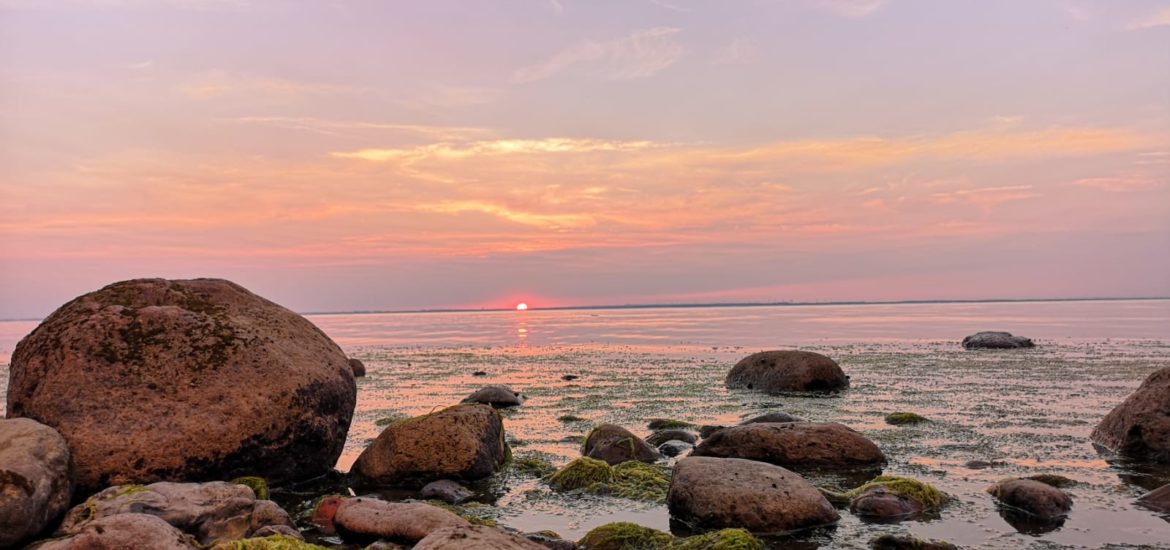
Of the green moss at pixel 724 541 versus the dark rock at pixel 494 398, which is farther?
the dark rock at pixel 494 398

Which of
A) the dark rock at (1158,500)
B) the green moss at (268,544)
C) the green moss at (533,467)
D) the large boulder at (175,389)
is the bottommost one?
the green moss at (533,467)

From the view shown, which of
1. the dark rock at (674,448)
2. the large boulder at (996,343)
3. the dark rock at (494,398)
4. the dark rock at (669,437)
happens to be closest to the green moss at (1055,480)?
the dark rock at (674,448)

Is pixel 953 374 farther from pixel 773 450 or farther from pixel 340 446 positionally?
pixel 340 446

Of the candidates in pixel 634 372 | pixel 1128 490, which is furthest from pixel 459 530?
pixel 634 372

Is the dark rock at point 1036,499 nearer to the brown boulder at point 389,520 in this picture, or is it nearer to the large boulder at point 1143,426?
the large boulder at point 1143,426

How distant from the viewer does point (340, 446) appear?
12.5 meters

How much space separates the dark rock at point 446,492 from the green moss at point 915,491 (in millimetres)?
5134

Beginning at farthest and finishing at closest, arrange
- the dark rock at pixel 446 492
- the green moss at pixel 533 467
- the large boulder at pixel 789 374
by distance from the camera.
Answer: the large boulder at pixel 789 374
the green moss at pixel 533 467
the dark rock at pixel 446 492

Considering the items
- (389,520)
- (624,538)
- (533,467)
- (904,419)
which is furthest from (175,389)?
(904,419)

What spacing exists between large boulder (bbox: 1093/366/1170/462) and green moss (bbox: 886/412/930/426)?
3.10 metres

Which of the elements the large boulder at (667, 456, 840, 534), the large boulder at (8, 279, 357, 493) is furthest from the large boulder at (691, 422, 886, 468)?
the large boulder at (8, 279, 357, 493)

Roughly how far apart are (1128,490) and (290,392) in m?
11.6

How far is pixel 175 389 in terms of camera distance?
1095 cm

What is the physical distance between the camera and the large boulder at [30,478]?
7.92 meters
